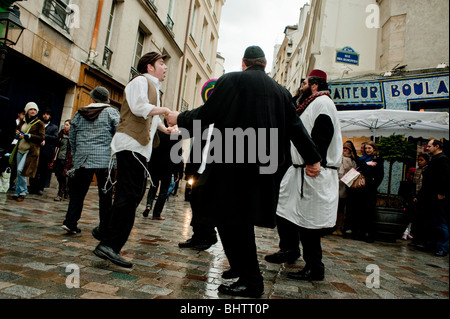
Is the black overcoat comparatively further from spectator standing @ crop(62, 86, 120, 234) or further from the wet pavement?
spectator standing @ crop(62, 86, 120, 234)

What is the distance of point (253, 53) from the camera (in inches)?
101

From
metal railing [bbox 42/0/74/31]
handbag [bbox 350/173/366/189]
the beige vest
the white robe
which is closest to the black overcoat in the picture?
the beige vest

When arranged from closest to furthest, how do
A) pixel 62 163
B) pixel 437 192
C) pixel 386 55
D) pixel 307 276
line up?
pixel 307 276 → pixel 437 192 → pixel 62 163 → pixel 386 55

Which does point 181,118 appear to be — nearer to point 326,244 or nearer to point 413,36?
point 326,244

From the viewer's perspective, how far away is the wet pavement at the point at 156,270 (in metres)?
2.20

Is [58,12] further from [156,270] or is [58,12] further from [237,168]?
[237,168]

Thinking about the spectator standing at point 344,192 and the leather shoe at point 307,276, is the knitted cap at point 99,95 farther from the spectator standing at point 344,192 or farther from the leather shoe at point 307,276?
the spectator standing at point 344,192

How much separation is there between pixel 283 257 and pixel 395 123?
17.8 feet

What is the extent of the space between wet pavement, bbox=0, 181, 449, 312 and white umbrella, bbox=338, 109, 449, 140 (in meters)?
3.19

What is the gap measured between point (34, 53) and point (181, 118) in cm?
696

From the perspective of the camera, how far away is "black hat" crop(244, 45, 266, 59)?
256 centimetres

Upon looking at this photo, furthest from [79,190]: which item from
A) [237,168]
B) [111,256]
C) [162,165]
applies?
[237,168]

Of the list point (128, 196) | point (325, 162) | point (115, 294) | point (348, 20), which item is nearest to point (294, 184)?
point (325, 162)

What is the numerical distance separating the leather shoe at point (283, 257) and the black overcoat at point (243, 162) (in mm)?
1533
